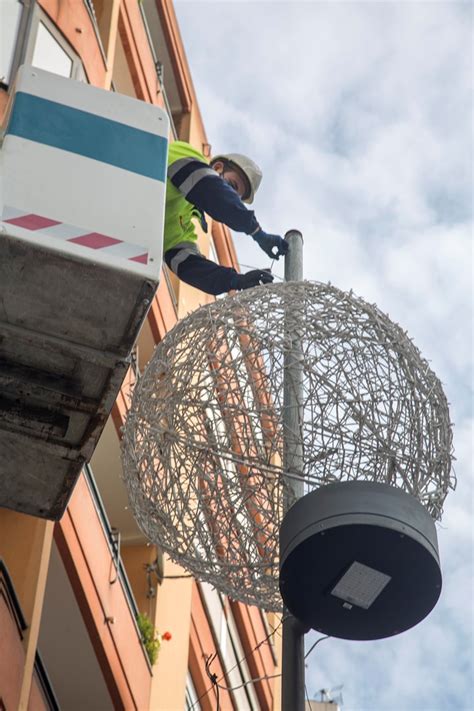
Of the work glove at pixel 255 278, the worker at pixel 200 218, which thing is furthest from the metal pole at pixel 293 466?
the worker at pixel 200 218

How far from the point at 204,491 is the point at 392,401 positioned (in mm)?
973

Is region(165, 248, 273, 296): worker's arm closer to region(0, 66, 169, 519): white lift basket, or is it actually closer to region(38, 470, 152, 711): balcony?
region(0, 66, 169, 519): white lift basket

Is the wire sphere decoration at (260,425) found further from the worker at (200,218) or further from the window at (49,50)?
the window at (49,50)

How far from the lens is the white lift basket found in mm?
6039

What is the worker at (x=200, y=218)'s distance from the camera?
26.0 feet

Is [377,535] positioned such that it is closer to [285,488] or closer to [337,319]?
[285,488]

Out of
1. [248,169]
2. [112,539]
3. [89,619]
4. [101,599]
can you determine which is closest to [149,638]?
[112,539]

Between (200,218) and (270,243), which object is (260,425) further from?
(200,218)

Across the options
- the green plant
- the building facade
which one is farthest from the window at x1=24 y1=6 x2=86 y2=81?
the green plant

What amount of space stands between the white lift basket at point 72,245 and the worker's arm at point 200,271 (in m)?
1.63

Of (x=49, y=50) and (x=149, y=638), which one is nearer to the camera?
(x=49, y=50)

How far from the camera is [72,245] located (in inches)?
237

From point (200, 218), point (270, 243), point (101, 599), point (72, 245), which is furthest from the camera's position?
point (101, 599)

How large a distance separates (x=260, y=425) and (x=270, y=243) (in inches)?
77.5
